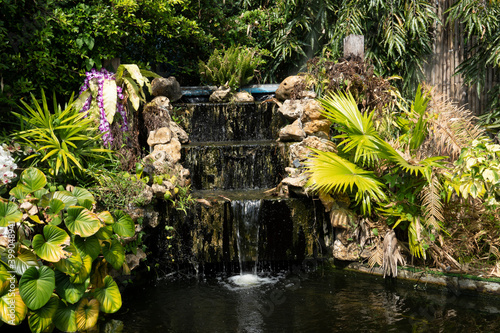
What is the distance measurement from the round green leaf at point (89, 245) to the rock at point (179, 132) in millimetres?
3175

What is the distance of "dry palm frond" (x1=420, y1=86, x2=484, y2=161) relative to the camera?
5.54 m

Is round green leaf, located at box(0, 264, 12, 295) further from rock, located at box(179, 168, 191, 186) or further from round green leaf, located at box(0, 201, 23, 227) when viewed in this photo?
rock, located at box(179, 168, 191, 186)

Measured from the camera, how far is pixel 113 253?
174 inches

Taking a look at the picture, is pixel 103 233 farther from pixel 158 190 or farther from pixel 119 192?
pixel 158 190

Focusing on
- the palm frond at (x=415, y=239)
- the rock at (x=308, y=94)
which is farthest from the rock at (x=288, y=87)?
the palm frond at (x=415, y=239)

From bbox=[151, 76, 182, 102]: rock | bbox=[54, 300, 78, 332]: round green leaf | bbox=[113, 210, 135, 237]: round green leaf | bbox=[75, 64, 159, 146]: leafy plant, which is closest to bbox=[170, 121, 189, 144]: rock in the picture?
bbox=[151, 76, 182, 102]: rock

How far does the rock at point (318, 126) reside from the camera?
260 inches

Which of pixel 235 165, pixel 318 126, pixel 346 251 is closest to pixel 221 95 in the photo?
pixel 235 165

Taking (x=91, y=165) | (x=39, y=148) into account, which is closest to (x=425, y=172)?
(x=91, y=165)

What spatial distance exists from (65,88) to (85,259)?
12.0 feet

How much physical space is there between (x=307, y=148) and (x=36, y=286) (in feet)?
12.8

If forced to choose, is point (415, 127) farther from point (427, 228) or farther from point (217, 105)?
point (217, 105)

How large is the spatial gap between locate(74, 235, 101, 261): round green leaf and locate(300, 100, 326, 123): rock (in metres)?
3.70

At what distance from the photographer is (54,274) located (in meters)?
3.86
